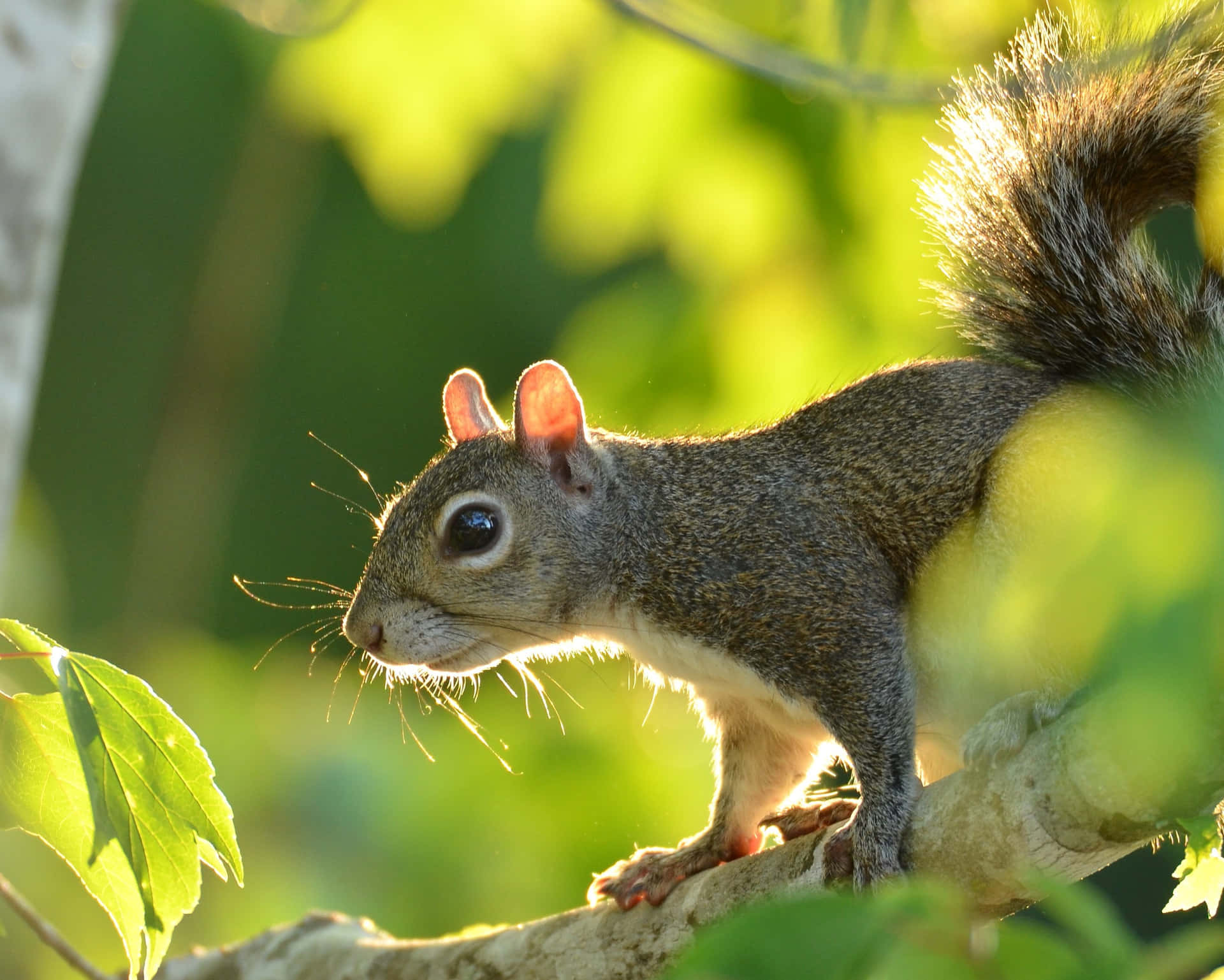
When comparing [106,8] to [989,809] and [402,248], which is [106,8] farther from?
[402,248]

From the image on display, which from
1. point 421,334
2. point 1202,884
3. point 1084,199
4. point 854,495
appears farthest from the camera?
point 421,334

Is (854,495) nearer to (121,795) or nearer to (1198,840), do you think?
(1198,840)

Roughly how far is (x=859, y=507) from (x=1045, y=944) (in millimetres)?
1349

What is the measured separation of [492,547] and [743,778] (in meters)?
0.48

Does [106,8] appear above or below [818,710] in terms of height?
above

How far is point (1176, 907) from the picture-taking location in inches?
56.9

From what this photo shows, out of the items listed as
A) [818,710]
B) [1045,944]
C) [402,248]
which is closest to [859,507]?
[818,710]

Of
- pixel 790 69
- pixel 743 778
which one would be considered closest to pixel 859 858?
pixel 743 778

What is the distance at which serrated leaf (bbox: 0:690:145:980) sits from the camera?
121 cm

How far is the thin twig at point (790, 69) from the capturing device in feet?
7.19

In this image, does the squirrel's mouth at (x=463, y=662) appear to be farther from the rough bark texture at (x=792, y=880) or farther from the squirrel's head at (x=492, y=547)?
the rough bark texture at (x=792, y=880)

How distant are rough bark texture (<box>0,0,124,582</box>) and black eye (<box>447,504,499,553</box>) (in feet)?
2.63

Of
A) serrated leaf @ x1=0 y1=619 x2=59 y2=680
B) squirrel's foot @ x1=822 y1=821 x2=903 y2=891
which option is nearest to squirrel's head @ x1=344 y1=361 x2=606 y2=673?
squirrel's foot @ x1=822 y1=821 x2=903 y2=891

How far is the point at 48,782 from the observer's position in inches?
48.0
